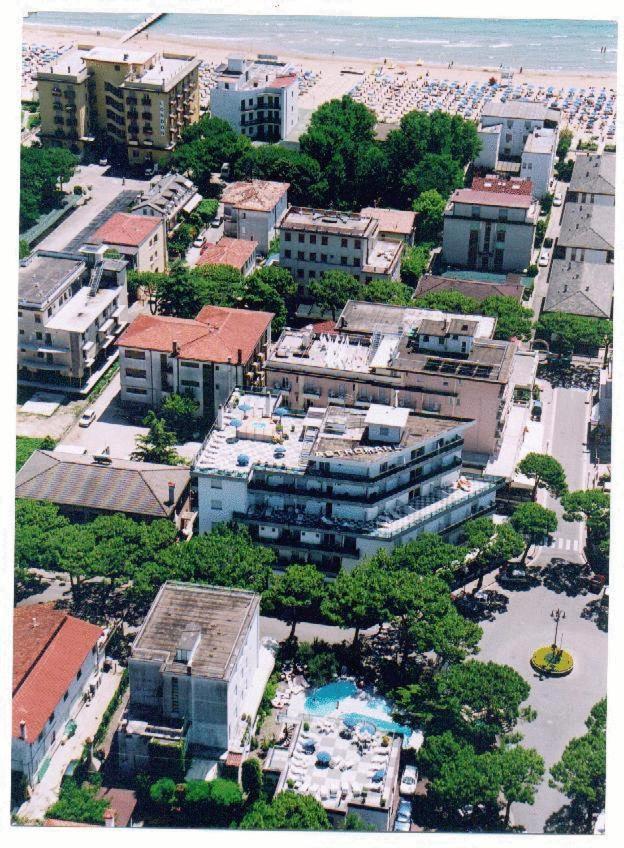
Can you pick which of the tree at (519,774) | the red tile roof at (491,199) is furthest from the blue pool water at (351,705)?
the red tile roof at (491,199)

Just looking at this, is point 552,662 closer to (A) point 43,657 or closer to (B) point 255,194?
(A) point 43,657

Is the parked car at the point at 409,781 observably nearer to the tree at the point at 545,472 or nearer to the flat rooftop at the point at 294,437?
the flat rooftop at the point at 294,437

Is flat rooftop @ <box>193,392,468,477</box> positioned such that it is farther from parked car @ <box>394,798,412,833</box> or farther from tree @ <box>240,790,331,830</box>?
tree @ <box>240,790,331,830</box>

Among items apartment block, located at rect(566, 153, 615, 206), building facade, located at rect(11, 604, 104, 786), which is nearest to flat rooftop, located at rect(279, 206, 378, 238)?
apartment block, located at rect(566, 153, 615, 206)

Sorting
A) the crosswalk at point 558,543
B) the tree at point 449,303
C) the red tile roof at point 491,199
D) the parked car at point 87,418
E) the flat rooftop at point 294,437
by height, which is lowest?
the crosswalk at point 558,543

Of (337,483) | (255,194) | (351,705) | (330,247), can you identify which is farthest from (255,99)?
(351,705)

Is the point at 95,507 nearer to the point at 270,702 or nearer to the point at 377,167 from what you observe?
the point at 270,702

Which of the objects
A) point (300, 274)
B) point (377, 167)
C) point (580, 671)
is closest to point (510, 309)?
point (300, 274)
